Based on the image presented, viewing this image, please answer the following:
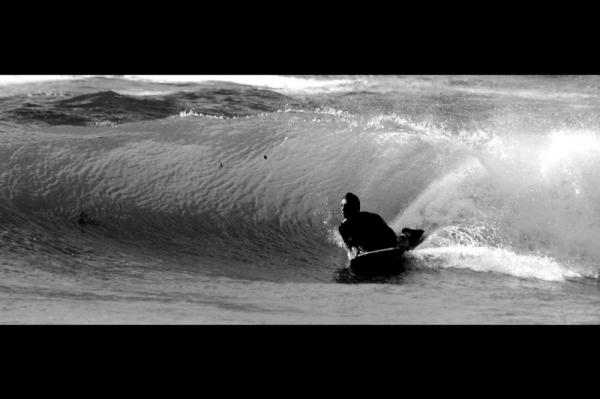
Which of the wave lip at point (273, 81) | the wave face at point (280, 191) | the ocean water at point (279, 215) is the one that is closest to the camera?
the ocean water at point (279, 215)

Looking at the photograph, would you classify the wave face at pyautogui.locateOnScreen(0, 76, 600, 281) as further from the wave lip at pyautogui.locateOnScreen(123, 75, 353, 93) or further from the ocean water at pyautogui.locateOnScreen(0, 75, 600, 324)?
the wave lip at pyautogui.locateOnScreen(123, 75, 353, 93)

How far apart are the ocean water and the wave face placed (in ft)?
0.10

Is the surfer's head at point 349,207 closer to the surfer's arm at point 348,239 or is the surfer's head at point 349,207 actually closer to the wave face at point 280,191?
the surfer's arm at point 348,239

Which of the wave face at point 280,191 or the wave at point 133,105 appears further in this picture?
the wave at point 133,105

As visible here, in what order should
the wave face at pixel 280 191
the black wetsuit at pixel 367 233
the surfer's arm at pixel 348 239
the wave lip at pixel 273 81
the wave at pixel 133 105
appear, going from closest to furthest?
the black wetsuit at pixel 367 233, the surfer's arm at pixel 348 239, the wave face at pixel 280 191, the wave at pixel 133 105, the wave lip at pixel 273 81

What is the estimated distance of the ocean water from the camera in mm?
6262

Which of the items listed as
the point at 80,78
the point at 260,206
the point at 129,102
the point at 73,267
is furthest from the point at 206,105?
the point at 73,267

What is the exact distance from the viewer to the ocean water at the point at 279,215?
6.26m

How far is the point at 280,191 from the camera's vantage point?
10812 millimetres

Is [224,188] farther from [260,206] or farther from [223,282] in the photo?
[223,282]

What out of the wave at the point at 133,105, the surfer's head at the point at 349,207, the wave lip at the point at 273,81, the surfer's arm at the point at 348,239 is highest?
the wave lip at the point at 273,81

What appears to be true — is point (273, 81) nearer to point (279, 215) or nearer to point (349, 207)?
point (279, 215)

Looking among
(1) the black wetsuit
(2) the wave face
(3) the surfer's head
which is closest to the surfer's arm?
(1) the black wetsuit

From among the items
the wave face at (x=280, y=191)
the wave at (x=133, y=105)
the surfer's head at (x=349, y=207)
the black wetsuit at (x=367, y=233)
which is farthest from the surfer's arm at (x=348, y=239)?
the wave at (x=133, y=105)
